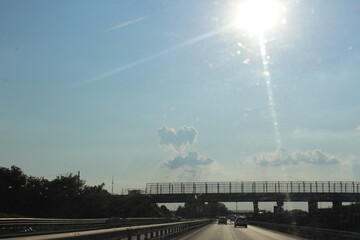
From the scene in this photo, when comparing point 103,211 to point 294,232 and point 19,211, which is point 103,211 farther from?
point 294,232

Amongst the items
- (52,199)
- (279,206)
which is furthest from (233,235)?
(279,206)

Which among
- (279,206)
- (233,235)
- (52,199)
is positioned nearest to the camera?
(233,235)

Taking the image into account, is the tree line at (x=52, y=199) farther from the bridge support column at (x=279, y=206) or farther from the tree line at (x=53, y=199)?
the bridge support column at (x=279, y=206)

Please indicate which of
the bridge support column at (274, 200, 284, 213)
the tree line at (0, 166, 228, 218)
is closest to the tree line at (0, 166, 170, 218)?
the tree line at (0, 166, 228, 218)

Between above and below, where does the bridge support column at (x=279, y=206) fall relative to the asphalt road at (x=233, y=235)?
above

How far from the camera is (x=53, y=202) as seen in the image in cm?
8156

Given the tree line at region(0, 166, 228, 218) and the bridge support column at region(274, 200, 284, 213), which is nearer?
the tree line at region(0, 166, 228, 218)

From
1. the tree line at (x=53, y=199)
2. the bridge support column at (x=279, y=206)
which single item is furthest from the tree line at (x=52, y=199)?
the bridge support column at (x=279, y=206)

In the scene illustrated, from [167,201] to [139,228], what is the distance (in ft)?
302

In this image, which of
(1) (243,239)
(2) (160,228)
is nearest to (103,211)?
(1) (243,239)

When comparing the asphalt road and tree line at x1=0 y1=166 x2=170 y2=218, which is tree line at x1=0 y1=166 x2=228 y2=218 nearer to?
tree line at x1=0 y1=166 x2=170 y2=218

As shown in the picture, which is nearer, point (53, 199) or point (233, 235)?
point (233, 235)

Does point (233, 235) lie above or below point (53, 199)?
below

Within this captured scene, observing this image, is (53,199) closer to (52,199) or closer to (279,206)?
(52,199)
